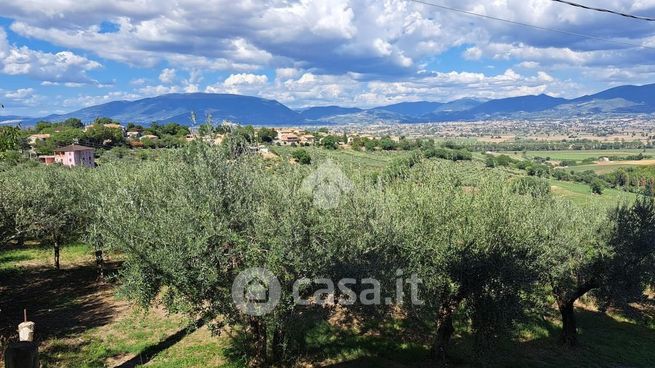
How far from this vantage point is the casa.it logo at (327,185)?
522 inches

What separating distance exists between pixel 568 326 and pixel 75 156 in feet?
299

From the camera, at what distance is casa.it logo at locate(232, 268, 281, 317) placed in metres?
12.2

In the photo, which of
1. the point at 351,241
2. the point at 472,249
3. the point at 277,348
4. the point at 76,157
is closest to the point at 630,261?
the point at 472,249

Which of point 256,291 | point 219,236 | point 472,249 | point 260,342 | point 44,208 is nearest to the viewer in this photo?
point 219,236

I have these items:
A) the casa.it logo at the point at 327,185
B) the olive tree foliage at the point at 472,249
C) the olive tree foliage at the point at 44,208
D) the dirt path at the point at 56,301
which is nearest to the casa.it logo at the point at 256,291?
the casa.it logo at the point at 327,185

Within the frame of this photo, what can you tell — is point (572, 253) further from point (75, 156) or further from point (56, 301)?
point (75, 156)

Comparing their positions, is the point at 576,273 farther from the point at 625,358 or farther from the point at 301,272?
the point at 301,272

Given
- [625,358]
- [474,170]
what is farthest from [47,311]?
[625,358]

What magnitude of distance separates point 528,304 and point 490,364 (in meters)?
3.78

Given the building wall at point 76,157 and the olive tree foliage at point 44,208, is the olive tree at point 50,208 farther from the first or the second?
the building wall at point 76,157

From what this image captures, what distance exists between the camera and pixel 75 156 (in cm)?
8594

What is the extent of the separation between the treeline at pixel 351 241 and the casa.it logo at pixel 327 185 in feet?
0.16

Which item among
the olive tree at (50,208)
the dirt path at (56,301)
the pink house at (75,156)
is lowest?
the dirt path at (56,301)

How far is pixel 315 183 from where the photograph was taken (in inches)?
533
